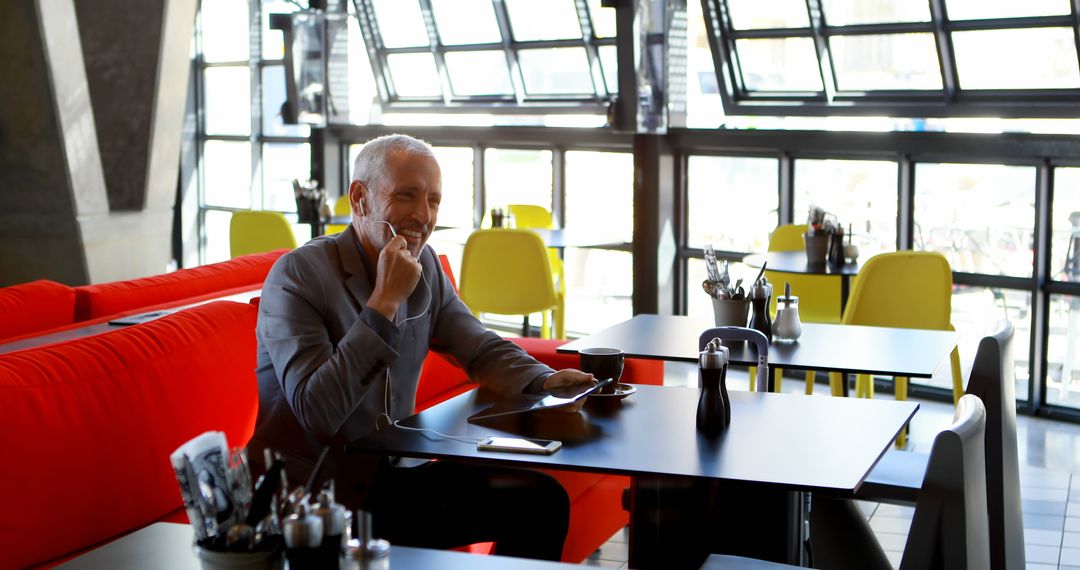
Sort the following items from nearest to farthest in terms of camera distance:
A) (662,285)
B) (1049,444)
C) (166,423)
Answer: (166,423), (1049,444), (662,285)

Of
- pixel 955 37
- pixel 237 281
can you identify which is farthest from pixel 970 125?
pixel 237 281

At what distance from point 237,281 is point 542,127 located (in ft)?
14.5

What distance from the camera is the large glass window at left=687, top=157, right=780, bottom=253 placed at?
708 centimetres

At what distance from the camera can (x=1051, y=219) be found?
19.0ft

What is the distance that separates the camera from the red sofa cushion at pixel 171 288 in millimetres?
3274

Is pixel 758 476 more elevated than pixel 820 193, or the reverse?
pixel 820 193

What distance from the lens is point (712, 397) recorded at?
88.8 inches

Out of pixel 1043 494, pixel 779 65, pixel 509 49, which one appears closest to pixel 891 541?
pixel 1043 494

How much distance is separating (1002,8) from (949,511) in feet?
16.4

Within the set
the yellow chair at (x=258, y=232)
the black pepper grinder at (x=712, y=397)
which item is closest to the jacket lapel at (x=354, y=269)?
the black pepper grinder at (x=712, y=397)

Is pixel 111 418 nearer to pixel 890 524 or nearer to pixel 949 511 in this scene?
pixel 949 511

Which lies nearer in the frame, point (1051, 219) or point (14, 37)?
point (1051, 219)

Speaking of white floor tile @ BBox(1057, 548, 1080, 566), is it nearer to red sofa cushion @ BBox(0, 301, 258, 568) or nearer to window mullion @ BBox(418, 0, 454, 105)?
red sofa cushion @ BBox(0, 301, 258, 568)

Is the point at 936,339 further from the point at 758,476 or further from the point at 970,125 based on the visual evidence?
the point at 970,125
